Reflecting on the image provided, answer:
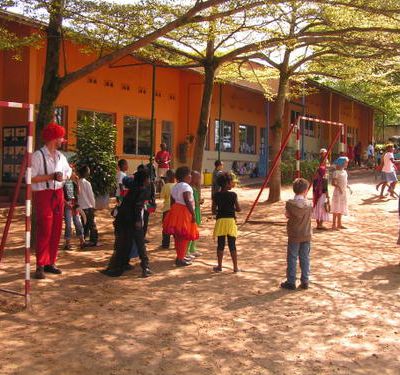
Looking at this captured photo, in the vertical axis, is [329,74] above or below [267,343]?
above

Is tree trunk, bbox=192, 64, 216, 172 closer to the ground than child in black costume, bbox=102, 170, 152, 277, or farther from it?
farther from it

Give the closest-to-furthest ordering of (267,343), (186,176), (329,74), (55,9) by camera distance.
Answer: (267,343) < (186,176) < (55,9) < (329,74)

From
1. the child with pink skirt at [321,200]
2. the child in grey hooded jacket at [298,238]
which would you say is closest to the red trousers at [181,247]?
the child in grey hooded jacket at [298,238]

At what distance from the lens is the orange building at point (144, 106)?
15266mm

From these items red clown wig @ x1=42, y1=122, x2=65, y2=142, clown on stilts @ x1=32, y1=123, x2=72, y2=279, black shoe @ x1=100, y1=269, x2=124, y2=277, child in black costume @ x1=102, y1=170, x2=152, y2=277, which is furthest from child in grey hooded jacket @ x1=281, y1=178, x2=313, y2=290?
red clown wig @ x1=42, y1=122, x2=65, y2=142

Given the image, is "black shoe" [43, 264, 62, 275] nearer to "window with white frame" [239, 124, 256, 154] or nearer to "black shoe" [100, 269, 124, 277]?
"black shoe" [100, 269, 124, 277]

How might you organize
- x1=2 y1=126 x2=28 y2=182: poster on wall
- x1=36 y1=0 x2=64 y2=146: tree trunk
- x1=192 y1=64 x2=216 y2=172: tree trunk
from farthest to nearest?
x1=2 y1=126 x2=28 y2=182: poster on wall < x1=192 y1=64 x2=216 y2=172: tree trunk < x1=36 y1=0 x2=64 y2=146: tree trunk

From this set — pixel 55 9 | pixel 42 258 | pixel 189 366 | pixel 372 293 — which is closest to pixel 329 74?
pixel 55 9

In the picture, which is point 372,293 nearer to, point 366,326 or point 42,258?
point 366,326

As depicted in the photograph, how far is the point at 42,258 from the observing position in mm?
6895

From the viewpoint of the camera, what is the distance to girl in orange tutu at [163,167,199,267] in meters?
7.94

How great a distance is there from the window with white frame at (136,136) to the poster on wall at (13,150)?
4518mm

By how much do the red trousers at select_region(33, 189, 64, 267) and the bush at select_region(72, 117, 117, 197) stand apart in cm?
648

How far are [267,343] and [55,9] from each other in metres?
6.54
